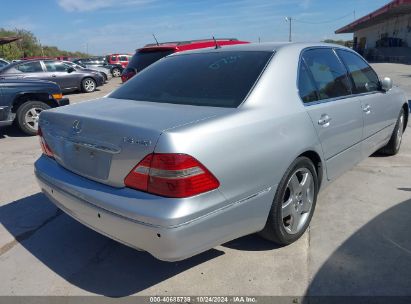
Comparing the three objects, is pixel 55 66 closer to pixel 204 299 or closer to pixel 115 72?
pixel 115 72

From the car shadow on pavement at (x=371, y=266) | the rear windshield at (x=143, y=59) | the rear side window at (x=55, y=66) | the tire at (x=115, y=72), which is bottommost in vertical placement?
the tire at (x=115, y=72)

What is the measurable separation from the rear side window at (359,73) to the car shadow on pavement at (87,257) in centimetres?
235

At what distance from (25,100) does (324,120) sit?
639 cm

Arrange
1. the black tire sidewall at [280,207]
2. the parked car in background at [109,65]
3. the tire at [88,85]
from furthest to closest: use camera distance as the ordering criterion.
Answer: the parked car in background at [109,65], the tire at [88,85], the black tire sidewall at [280,207]

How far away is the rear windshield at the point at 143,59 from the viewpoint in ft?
26.9

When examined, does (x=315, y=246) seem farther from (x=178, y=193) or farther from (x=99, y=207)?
(x=99, y=207)

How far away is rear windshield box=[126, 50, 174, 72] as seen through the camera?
8188mm

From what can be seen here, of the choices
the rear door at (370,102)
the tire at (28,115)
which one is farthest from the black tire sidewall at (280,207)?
the tire at (28,115)

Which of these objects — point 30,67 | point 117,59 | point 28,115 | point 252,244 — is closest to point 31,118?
point 28,115

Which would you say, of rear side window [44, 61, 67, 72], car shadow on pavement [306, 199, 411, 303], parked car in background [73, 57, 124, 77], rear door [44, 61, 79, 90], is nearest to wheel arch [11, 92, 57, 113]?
car shadow on pavement [306, 199, 411, 303]

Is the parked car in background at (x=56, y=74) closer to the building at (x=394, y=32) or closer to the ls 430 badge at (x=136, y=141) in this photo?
the ls 430 badge at (x=136, y=141)

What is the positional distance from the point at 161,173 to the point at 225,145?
0.44m

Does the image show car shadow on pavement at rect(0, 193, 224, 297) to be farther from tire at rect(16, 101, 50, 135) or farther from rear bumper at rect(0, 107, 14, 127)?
tire at rect(16, 101, 50, 135)

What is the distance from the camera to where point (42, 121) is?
3133 mm
